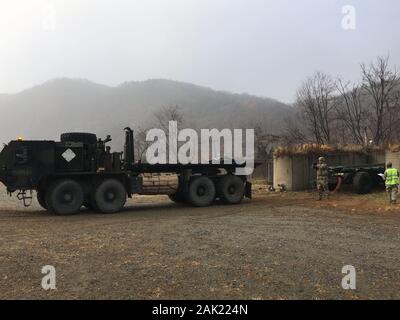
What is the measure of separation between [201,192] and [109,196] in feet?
13.1

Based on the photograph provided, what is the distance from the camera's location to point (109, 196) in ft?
57.3

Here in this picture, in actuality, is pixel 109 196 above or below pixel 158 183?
below

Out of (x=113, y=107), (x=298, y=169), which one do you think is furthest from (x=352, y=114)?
(x=113, y=107)

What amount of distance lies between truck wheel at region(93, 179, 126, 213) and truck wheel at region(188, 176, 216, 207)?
298 centimetres

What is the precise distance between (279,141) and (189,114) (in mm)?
78365

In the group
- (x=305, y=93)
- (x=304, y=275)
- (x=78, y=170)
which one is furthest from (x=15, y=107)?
(x=304, y=275)

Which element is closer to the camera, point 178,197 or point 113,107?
point 178,197

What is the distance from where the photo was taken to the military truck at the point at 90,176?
16.3 meters

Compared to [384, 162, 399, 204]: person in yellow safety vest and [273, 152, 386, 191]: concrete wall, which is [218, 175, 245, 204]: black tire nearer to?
[273, 152, 386, 191]: concrete wall

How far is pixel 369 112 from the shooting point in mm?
53188

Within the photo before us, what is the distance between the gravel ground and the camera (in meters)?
7.06

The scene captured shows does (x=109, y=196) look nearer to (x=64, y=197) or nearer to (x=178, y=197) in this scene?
(x=64, y=197)

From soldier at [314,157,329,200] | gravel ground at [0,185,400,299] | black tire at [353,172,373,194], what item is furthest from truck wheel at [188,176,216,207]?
black tire at [353,172,373,194]

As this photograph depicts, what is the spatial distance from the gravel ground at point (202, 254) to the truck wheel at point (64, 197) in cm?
51
